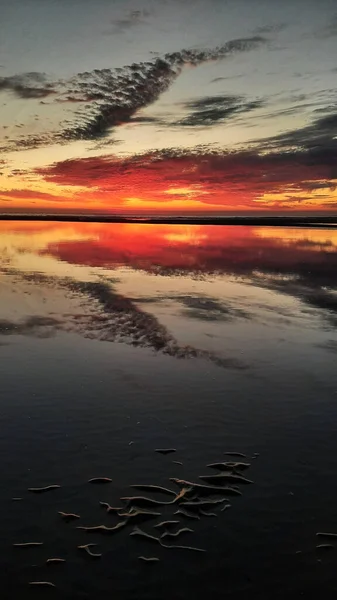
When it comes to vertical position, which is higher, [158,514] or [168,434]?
[168,434]

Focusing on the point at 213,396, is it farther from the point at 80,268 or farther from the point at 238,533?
the point at 80,268

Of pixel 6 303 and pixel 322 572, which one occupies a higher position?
pixel 6 303

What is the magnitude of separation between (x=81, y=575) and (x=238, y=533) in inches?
77.2

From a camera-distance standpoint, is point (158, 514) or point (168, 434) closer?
point (158, 514)

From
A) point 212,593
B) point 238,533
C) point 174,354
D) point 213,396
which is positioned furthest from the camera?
point 174,354

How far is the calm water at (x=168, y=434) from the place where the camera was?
18.4 ft

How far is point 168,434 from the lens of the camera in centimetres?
889

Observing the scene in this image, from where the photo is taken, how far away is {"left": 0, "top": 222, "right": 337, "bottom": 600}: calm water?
18.4 feet

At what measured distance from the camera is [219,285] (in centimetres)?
2612

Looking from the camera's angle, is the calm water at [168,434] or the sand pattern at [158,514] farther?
the sand pattern at [158,514]

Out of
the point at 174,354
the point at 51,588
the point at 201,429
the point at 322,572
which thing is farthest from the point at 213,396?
the point at 51,588

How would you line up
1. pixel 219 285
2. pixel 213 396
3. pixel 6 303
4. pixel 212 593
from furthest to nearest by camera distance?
pixel 219 285
pixel 6 303
pixel 213 396
pixel 212 593

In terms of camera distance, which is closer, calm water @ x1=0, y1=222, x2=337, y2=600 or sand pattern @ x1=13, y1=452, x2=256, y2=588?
calm water @ x1=0, y1=222, x2=337, y2=600

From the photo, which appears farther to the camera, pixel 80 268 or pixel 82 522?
pixel 80 268
